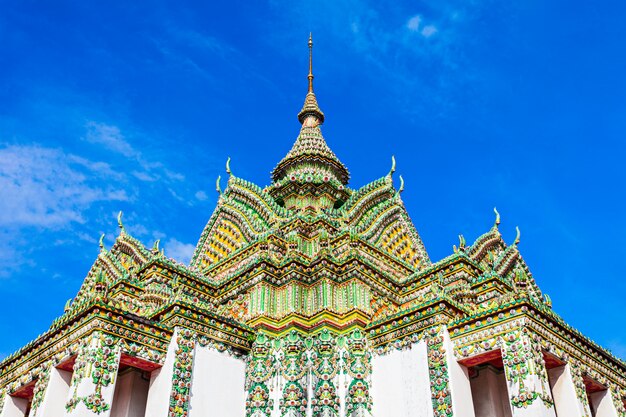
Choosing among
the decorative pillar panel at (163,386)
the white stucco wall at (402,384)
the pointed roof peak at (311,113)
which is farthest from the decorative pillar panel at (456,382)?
the pointed roof peak at (311,113)

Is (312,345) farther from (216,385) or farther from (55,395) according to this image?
(55,395)

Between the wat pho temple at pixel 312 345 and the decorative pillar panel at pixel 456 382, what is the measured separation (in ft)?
0.13

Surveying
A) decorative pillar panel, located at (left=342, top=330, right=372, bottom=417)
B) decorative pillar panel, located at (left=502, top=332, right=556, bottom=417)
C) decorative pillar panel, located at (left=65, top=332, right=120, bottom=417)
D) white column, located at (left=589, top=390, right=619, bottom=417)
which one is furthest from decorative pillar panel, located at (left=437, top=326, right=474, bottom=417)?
decorative pillar panel, located at (left=65, top=332, right=120, bottom=417)

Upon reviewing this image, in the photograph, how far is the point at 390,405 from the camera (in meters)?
14.3

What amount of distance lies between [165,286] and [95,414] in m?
5.86

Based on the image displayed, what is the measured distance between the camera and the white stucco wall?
1375 cm

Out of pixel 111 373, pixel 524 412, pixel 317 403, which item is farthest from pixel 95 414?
pixel 524 412

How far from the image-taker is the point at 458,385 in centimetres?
1344

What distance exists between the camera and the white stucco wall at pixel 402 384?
45.1 ft

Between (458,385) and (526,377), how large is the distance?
154cm

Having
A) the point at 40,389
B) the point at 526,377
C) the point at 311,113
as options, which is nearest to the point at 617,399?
the point at 526,377

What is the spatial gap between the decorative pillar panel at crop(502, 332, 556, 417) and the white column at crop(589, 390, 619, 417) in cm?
318

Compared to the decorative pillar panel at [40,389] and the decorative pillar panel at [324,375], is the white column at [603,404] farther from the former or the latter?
the decorative pillar panel at [40,389]

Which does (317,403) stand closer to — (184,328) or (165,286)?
(184,328)
